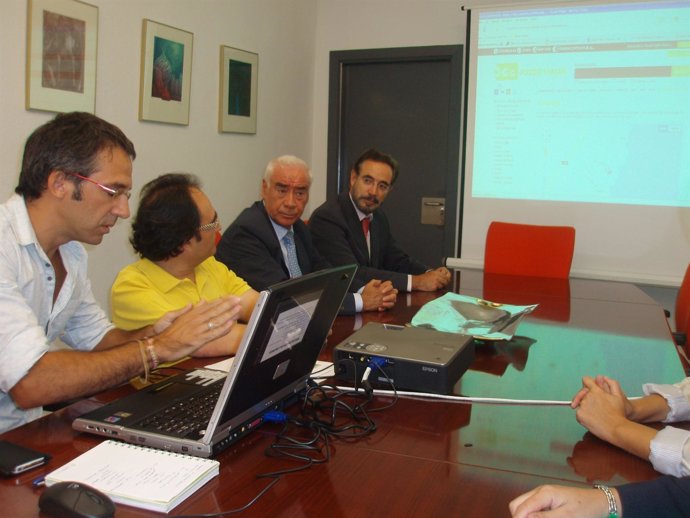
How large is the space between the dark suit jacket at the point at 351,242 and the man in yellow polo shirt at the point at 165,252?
41.8 inches

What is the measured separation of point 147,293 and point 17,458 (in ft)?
2.82

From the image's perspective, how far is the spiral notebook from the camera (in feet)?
3.22

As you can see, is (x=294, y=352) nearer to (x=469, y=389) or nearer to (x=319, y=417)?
(x=319, y=417)

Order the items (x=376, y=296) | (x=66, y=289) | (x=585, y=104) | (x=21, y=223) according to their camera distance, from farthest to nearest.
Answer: (x=585, y=104) → (x=376, y=296) → (x=66, y=289) → (x=21, y=223)

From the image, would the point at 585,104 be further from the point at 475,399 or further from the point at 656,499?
the point at 656,499

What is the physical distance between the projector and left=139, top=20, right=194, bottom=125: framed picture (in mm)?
2310

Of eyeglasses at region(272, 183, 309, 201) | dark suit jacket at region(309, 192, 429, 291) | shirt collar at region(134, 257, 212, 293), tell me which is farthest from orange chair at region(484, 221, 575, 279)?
shirt collar at region(134, 257, 212, 293)

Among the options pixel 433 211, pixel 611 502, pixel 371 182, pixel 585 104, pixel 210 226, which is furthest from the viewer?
pixel 433 211

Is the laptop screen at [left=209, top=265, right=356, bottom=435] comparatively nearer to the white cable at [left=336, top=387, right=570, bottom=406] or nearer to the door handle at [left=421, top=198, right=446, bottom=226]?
the white cable at [left=336, top=387, right=570, bottom=406]

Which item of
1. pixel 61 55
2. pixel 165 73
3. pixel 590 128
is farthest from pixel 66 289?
pixel 590 128

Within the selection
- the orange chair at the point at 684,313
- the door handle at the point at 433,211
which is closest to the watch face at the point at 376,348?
the orange chair at the point at 684,313

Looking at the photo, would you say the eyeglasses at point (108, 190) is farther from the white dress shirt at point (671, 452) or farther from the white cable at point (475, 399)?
the white dress shirt at point (671, 452)

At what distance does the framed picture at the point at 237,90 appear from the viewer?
407cm

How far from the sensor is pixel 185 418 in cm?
124
